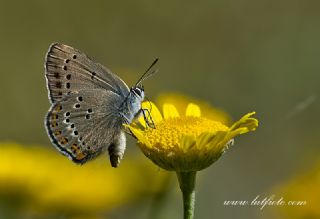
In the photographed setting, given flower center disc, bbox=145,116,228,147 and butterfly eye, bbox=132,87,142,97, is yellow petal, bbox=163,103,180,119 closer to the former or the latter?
butterfly eye, bbox=132,87,142,97

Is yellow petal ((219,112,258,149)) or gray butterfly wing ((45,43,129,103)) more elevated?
gray butterfly wing ((45,43,129,103))

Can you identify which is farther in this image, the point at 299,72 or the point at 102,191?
the point at 299,72

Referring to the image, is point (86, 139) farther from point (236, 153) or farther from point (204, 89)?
point (204, 89)

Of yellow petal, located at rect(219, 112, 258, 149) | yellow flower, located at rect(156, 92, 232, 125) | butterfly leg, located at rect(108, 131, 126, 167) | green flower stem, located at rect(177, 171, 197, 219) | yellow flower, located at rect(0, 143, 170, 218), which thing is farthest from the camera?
yellow flower, located at rect(156, 92, 232, 125)

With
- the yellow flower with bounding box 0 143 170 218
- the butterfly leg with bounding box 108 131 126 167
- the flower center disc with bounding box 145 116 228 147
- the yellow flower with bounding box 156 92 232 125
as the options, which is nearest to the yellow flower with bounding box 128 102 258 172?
the flower center disc with bounding box 145 116 228 147

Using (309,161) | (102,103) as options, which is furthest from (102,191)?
(309,161)

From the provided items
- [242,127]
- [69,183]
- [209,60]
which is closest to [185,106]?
[69,183]

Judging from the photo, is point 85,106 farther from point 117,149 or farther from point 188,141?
point 188,141
